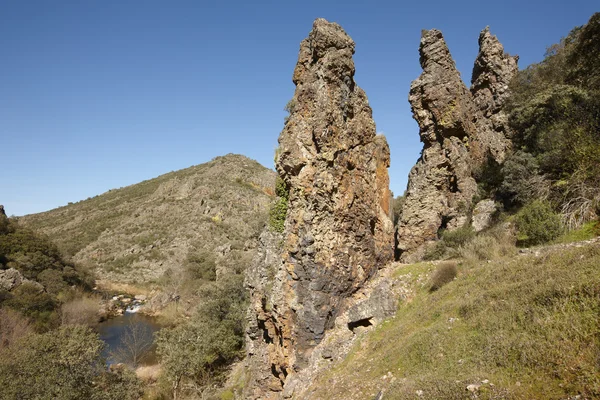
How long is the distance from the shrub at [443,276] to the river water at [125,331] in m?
28.1

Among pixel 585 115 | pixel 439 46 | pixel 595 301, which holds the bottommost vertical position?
pixel 595 301

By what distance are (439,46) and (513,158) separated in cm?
900

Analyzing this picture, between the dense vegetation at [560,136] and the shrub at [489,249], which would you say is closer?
the shrub at [489,249]

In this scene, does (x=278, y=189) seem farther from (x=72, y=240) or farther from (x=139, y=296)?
(x=72, y=240)

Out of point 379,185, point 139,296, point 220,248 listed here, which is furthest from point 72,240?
point 379,185

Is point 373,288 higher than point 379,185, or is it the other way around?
point 379,185

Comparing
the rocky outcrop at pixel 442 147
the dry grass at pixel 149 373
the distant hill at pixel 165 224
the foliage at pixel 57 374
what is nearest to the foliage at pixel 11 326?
the dry grass at pixel 149 373

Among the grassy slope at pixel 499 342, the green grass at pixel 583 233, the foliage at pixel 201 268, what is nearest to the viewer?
the grassy slope at pixel 499 342

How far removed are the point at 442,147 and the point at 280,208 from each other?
1299cm

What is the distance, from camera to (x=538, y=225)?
10.9 metres

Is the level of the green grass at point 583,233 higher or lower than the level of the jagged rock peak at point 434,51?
lower

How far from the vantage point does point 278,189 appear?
44.4 feet

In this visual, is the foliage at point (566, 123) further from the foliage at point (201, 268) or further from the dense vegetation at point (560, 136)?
the foliage at point (201, 268)

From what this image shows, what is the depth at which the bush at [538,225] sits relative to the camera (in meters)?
10.6
